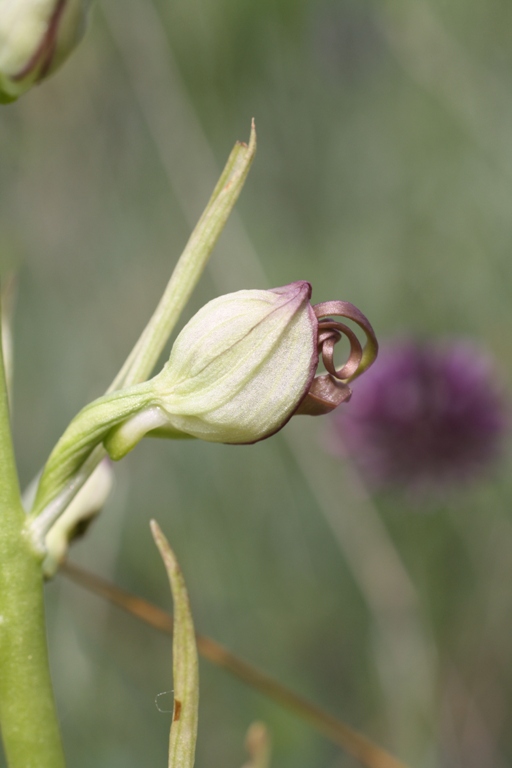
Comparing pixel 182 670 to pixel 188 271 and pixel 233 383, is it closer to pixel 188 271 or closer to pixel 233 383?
pixel 233 383

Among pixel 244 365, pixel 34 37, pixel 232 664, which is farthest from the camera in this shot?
pixel 232 664

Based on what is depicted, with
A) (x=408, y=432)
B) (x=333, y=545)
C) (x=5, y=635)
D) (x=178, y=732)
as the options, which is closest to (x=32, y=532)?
(x=5, y=635)

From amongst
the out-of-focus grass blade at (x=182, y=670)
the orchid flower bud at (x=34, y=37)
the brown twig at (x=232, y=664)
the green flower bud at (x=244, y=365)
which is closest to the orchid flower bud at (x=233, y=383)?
the green flower bud at (x=244, y=365)

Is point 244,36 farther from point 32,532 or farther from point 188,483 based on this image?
point 32,532

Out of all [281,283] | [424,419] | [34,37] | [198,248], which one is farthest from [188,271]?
[281,283]

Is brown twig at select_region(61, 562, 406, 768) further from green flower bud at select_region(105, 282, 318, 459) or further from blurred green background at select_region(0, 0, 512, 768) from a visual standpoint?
blurred green background at select_region(0, 0, 512, 768)

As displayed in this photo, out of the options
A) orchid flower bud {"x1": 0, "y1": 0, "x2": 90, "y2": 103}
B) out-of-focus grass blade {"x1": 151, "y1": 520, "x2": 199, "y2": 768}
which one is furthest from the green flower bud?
orchid flower bud {"x1": 0, "y1": 0, "x2": 90, "y2": 103}

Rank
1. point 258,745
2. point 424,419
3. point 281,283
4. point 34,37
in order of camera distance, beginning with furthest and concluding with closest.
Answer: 1. point 281,283
2. point 424,419
3. point 258,745
4. point 34,37
